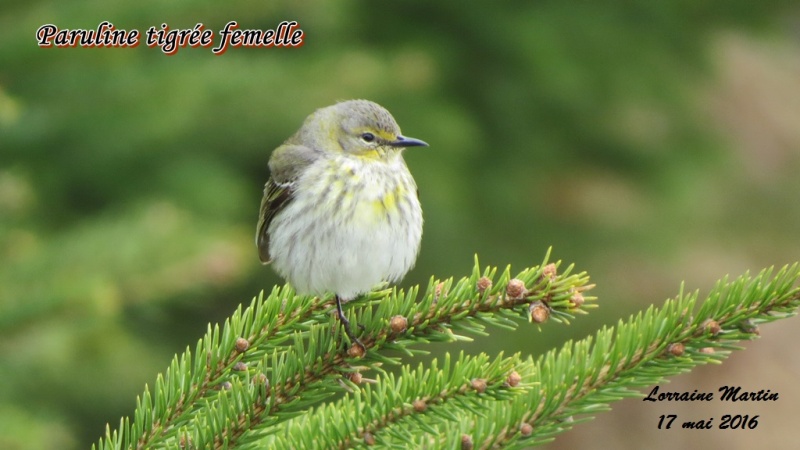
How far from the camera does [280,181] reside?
14.0ft

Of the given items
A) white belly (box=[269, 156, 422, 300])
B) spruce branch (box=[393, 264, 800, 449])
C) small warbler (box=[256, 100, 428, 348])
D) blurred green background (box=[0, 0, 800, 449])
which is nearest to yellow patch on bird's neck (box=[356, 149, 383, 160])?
small warbler (box=[256, 100, 428, 348])

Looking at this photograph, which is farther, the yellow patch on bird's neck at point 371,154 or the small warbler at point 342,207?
the yellow patch on bird's neck at point 371,154

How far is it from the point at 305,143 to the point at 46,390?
8.91ft

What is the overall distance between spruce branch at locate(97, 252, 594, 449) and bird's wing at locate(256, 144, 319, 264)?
4.57 feet

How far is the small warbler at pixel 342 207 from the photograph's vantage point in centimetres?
358

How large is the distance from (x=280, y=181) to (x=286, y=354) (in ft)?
5.90

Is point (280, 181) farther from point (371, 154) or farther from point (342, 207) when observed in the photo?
point (342, 207)

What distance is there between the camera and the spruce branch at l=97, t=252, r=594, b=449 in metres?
2.33

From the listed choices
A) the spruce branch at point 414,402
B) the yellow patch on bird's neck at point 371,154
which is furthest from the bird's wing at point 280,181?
the spruce branch at point 414,402

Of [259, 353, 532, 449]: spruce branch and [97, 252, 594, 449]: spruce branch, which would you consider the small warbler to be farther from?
[259, 353, 532, 449]: spruce branch

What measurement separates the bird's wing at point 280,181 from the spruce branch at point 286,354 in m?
1.39

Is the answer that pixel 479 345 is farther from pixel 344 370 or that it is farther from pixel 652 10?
pixel 344 370

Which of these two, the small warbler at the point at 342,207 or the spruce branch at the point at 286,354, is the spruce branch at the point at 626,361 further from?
the small warbler at the point at 342,207

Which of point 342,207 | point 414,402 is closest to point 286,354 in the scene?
point 414,402
